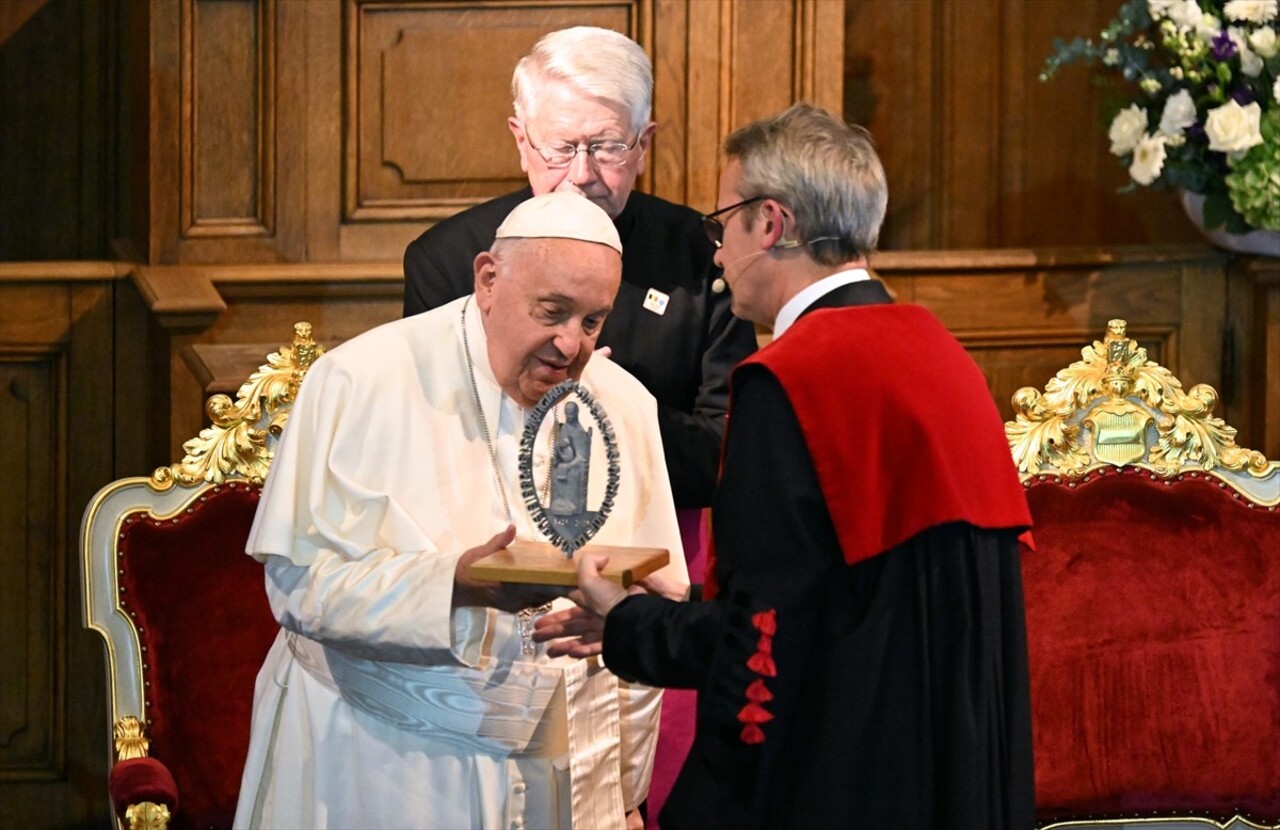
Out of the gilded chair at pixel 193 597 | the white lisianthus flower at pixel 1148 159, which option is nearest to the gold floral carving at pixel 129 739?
the gilded chair at pixel 193 597

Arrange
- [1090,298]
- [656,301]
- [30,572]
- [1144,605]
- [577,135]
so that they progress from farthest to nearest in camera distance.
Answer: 1. [1090,298]
2. [30,572]
3. [1144,605]
4. [656,301]
5. [577,135]

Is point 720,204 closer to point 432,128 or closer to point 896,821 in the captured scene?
point 896,821

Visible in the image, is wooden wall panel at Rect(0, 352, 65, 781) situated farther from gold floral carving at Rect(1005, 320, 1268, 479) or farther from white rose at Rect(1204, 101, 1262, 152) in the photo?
white rose at Rect(1204, 101, 1262, 152)

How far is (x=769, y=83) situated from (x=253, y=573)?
6.20 feet

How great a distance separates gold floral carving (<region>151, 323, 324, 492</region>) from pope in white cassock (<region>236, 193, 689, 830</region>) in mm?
953

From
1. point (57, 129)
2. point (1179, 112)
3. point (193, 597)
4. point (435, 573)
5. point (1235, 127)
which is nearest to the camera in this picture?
point (435, 573)

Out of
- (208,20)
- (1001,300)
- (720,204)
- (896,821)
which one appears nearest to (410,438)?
(720,204)

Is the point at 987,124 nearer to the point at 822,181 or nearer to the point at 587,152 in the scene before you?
the point at 587,152

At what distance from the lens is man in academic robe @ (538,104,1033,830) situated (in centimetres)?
257

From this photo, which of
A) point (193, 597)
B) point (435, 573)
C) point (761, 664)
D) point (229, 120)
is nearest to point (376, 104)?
point (229, 120)

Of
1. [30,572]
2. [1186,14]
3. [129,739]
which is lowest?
[129,739]

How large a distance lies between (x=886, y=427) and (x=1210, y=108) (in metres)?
2.48

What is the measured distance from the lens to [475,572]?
Answer: 2662 mm

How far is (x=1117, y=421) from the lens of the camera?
166 inches
